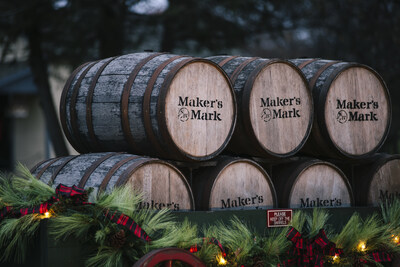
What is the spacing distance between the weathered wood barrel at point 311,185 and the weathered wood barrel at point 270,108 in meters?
0.15

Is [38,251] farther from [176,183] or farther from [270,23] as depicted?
[270,23]

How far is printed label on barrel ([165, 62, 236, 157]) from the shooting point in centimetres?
434

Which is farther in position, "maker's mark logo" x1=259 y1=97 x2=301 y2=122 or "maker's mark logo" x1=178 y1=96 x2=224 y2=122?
"maker's mark logo" x1=259 y1=97 x2=301 y2=122

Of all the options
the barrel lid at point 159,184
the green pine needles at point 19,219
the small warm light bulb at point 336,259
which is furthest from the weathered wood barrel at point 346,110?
the green pine needles at point 19,219

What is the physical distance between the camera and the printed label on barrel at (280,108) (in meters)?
4.74

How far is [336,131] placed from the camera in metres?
5.03

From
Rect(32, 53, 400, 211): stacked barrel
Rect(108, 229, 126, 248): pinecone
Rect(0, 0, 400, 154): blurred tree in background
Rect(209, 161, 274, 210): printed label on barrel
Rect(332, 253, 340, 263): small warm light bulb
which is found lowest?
Rect(332, 253, 340, 263): small warm light bulb

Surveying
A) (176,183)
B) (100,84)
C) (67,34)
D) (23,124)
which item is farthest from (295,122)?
(23,124)

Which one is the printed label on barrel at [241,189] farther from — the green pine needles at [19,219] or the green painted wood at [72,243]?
the green pine needles at [19,219]

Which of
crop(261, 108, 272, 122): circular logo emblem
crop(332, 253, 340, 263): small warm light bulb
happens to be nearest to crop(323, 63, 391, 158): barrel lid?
crop(261, 108, 272, 122): circular logo emblem

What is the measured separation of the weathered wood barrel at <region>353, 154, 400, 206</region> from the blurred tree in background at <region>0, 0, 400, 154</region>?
562cm

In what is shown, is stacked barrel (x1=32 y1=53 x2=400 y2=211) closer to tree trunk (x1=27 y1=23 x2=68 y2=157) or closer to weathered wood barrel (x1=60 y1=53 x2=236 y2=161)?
weathered wood barrel (x1=60 y1=53 x2=236 y2=161)

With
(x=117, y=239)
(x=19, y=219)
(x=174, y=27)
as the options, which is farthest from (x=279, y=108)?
(x=174, y=27)

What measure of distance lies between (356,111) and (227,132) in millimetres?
1204
